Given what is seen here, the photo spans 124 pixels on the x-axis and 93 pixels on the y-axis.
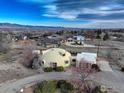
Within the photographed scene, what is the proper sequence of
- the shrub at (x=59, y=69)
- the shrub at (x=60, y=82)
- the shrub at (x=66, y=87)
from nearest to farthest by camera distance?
the shrub at (x=66, y=87), the shrub at (x=60, y=82), the shrub at (x=59, y=69)

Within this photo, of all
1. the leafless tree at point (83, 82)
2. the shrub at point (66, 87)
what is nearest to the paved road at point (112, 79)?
the leafless tree at point (83, 82)

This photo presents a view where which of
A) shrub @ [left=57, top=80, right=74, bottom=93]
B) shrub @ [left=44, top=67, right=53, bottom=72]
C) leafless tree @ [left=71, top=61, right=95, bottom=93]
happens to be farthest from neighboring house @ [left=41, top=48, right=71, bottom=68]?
shrub @ [left=57, top=80, right=74, bottom=93]

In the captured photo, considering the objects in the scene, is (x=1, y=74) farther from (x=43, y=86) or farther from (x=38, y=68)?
(x=43, y=86)

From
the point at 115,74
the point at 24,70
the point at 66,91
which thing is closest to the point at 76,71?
the point at 66,91

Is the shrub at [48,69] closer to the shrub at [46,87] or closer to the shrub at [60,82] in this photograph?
the shrub at [60,82]

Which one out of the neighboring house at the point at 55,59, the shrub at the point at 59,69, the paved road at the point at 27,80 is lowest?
the paved road at the point at 27,80
